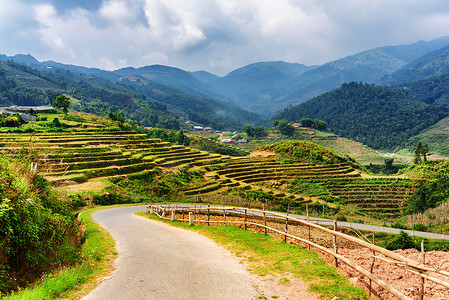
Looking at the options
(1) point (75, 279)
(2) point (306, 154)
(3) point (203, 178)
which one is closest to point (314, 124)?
(2) point (306, 154)

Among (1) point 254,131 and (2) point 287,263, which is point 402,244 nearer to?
(2) point 287,263

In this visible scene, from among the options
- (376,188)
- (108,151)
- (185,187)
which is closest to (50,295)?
(185,187)

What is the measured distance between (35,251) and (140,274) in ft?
8.61

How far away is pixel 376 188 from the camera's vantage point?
2004 inches

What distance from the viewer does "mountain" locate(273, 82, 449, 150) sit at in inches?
5738

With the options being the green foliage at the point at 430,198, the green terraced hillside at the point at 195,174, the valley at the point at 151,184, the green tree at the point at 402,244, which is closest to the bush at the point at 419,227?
the valley at the point at 151,184

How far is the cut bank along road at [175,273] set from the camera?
6.00 meters

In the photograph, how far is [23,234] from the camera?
6297mm

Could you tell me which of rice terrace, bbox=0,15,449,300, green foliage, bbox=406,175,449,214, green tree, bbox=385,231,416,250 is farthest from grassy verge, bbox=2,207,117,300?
green foliage, bbox=406,175,449,214

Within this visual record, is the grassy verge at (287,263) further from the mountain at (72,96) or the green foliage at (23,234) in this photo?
the mountain at (72,96)

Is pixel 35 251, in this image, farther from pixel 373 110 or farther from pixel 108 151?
pixel 373 110

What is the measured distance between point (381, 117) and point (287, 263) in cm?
18495

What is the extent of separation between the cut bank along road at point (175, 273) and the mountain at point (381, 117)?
495ft

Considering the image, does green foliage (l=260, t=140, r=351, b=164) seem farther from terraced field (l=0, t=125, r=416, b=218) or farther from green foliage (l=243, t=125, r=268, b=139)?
green foliage (l=243, t=125, r=268, b=139)
